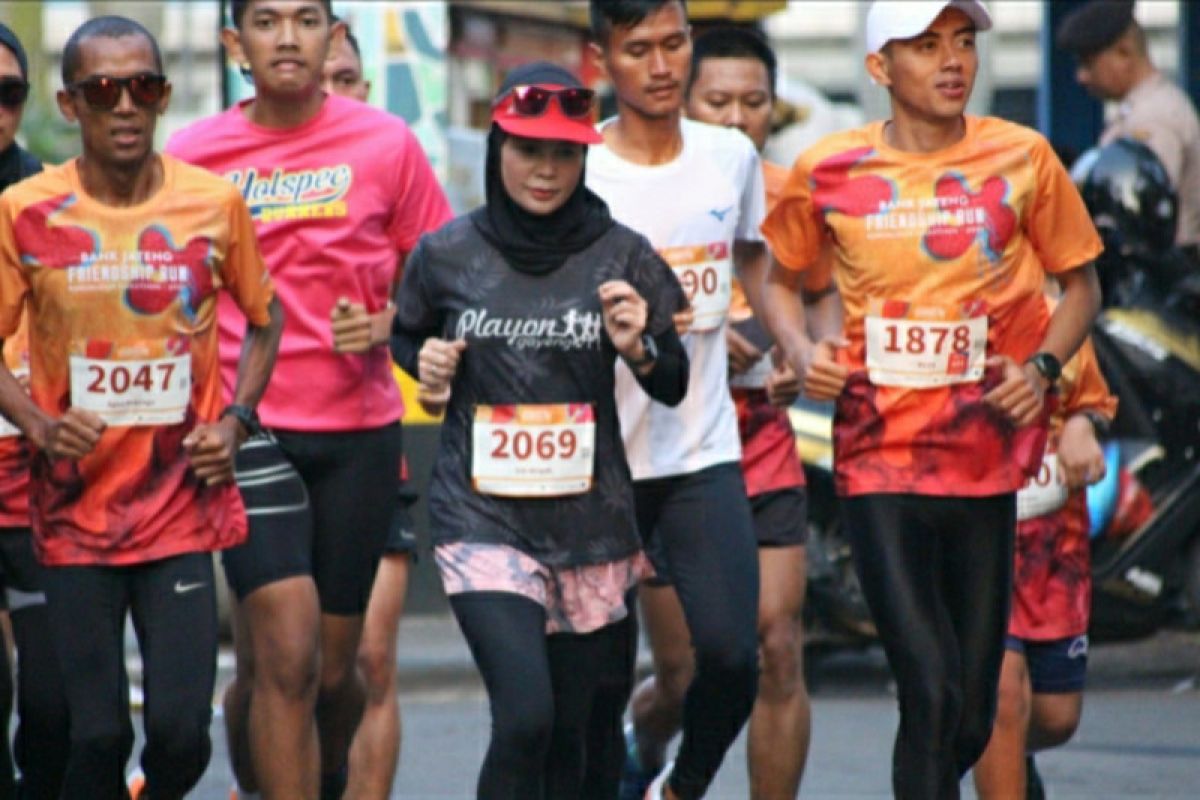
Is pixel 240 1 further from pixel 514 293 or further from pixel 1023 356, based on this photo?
pixel 1023 356

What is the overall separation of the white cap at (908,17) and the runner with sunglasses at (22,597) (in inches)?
87.0

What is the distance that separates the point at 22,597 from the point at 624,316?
179 cm

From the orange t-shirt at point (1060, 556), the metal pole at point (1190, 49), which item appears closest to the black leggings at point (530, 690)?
the orange t-shirt at point (1060, 556)

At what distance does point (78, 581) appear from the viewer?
262 inches

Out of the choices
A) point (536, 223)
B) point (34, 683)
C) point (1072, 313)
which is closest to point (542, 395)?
point (536, 223)

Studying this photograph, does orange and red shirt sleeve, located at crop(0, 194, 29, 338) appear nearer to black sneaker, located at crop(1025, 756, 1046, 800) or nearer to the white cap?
the white cap

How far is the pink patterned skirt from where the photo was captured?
6.61 m

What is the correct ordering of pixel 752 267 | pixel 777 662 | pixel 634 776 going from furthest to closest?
pixel 634 776
pixel 777 662
pixel 752 267

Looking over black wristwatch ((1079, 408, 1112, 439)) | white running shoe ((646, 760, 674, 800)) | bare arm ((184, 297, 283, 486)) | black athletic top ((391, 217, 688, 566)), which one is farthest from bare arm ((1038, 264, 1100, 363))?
bare arm ((184, 297, 283, 486))

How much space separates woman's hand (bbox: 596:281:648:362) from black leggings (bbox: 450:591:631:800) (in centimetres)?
64

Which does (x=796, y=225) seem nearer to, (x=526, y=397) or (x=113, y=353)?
(x=526, y=397)

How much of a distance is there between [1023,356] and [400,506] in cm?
207

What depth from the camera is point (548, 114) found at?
6754 millimetres

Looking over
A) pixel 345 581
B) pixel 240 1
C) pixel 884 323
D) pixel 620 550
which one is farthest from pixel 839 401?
pixel 240 1
